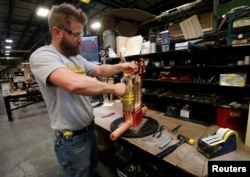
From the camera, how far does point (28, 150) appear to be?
2523 millimetres

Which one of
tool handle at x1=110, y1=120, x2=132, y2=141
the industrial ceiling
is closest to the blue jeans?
tool handle at x1=110, y1=120, x2=132, y2=141

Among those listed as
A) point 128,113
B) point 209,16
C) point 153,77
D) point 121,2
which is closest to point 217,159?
point 128,113

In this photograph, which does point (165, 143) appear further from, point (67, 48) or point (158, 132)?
point (67, 48)

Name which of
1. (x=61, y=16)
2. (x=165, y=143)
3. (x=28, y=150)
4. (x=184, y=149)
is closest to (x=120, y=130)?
(x=165, y=143)

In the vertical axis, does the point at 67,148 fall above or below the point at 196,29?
below

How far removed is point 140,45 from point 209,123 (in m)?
1.11

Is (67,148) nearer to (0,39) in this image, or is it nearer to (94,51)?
(94,51)

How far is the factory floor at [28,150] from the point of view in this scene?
1.98 meters

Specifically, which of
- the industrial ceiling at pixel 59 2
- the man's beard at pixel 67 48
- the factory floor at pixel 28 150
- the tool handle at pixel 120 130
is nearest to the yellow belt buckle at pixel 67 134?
the tool handle at pixel 120 130

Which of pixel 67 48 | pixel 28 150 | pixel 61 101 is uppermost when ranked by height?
pixel 67 48

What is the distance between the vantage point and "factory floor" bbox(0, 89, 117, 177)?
78.0 inches

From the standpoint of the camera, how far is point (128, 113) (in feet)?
3.99

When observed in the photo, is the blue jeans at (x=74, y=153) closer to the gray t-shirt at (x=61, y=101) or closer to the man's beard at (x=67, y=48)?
the gray t-shirt at (x=61, y=101)

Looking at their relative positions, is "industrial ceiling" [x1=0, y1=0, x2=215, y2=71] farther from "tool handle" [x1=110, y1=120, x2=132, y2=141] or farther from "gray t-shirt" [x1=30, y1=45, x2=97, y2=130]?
"tool handle" [x1=110, y1=120, x2=132, y2=141]
